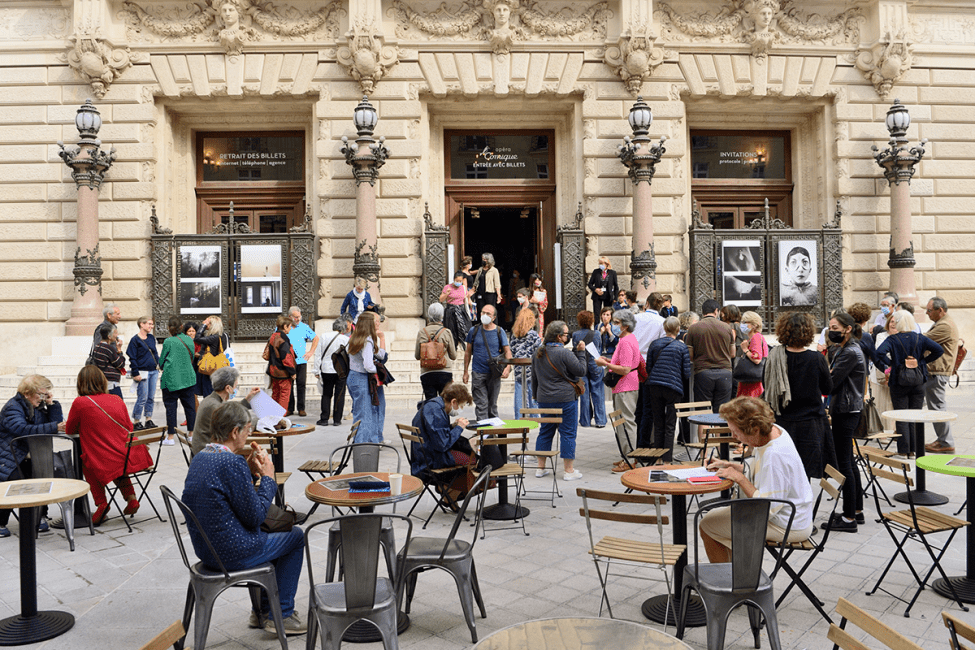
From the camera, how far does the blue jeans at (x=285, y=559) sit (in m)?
4.28

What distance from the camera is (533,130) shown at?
18.0 metres

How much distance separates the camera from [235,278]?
16.1 meters

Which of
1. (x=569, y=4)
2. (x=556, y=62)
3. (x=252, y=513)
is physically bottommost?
(x=252, y=513)

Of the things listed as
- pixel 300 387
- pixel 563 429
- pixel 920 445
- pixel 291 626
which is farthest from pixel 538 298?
pixel 291 626

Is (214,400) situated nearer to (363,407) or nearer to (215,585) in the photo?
(215,585)

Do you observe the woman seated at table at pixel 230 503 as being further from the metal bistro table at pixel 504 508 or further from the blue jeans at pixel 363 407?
the blue jeans at pixel 363 407

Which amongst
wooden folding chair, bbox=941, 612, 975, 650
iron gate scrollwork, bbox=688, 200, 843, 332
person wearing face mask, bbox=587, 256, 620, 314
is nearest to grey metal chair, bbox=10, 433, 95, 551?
wooden folding chair, bbox=941, 612, 975, 650

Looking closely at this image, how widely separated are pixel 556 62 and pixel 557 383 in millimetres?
10746

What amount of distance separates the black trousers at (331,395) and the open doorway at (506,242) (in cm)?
754

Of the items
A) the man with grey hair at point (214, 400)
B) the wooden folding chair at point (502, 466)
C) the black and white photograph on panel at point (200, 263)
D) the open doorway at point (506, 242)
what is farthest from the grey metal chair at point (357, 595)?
the open doorway at point (506, 242)

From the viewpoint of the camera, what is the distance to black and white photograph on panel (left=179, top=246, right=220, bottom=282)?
16109mm

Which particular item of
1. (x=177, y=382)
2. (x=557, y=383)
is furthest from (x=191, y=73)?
(x=557, y=383)

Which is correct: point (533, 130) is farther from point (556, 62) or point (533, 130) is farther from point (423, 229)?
point (423, 229)

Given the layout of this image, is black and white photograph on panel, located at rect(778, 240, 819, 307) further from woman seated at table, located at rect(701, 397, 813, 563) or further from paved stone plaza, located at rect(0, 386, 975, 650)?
woman seated at table, located at rect(701, 397, 813, 563)
